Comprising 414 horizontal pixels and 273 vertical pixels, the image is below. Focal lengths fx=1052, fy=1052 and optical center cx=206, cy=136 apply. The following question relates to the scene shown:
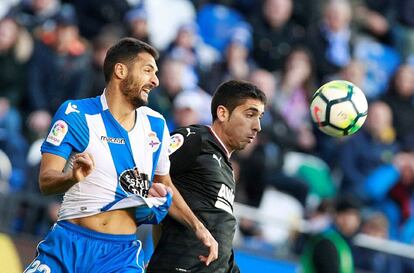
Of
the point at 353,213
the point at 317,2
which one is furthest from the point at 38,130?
the point at 317,2

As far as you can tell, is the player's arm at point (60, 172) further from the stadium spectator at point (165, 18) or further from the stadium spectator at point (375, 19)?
the stadium spectator at point (375, 19)

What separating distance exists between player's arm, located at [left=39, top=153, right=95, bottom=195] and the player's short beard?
2.05 ft

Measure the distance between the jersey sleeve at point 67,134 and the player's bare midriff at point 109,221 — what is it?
Answer: 46 centimetres

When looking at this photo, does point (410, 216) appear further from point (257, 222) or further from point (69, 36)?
point (69, 36)

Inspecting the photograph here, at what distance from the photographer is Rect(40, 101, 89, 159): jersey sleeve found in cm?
671

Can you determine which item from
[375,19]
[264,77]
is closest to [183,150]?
[264,77]

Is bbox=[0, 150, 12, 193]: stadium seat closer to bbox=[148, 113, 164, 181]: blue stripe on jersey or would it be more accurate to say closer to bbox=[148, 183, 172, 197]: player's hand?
bbox=[148, 113, 164, 181]: blue stripe on jersey

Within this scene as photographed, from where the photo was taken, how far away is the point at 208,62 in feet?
49.6

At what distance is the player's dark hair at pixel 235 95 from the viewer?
7977 millimetres

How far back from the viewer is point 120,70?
7078 millimetres

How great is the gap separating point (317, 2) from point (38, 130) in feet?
20.8

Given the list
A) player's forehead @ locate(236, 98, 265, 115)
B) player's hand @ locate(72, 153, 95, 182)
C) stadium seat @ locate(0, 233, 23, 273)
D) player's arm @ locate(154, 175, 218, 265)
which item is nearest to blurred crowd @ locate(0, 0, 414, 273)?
stadium seat @ locate(0, 233, 23, 273)

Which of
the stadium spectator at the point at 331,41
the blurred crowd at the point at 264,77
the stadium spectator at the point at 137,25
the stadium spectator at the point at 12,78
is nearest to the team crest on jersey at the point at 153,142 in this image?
the blurred crowd at the point at 264,77

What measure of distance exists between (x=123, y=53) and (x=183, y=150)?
973mm
